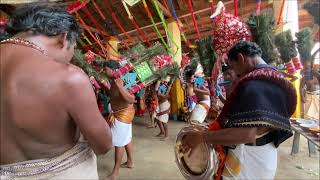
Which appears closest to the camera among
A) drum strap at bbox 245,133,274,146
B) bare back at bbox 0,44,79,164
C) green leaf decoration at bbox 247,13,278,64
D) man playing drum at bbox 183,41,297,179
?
bare back at bbox 0,44,79,164

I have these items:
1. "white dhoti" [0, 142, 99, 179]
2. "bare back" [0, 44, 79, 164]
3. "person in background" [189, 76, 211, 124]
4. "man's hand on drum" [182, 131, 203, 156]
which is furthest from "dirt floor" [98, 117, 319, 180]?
"bare back" [0, 44, 79, 164]

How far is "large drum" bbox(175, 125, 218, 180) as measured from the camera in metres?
1.87

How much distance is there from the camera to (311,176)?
3744 mm

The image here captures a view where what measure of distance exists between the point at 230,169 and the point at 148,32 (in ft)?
26.4

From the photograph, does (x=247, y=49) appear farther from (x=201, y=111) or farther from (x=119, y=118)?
(x=119, y=118)

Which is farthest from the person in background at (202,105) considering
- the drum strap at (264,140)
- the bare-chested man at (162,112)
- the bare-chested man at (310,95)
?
the bare-chested man at (162,112)

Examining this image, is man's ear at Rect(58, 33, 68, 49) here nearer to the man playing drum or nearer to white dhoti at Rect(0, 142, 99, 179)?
white dhoti at Rect(0, 142, 99, 179)

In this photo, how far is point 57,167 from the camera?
1.23 metres

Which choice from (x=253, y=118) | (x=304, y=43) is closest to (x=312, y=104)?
(x=304, y=43)

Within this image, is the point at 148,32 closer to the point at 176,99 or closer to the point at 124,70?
the point at 176,99

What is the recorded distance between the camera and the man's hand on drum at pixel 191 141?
76.9 inches

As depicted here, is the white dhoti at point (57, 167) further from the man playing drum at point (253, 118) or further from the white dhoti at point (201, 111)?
the white dhoti at point (201, 111)

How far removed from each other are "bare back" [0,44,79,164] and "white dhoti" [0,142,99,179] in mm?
74

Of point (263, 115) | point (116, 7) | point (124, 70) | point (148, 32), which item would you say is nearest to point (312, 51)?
point (124, 70)
